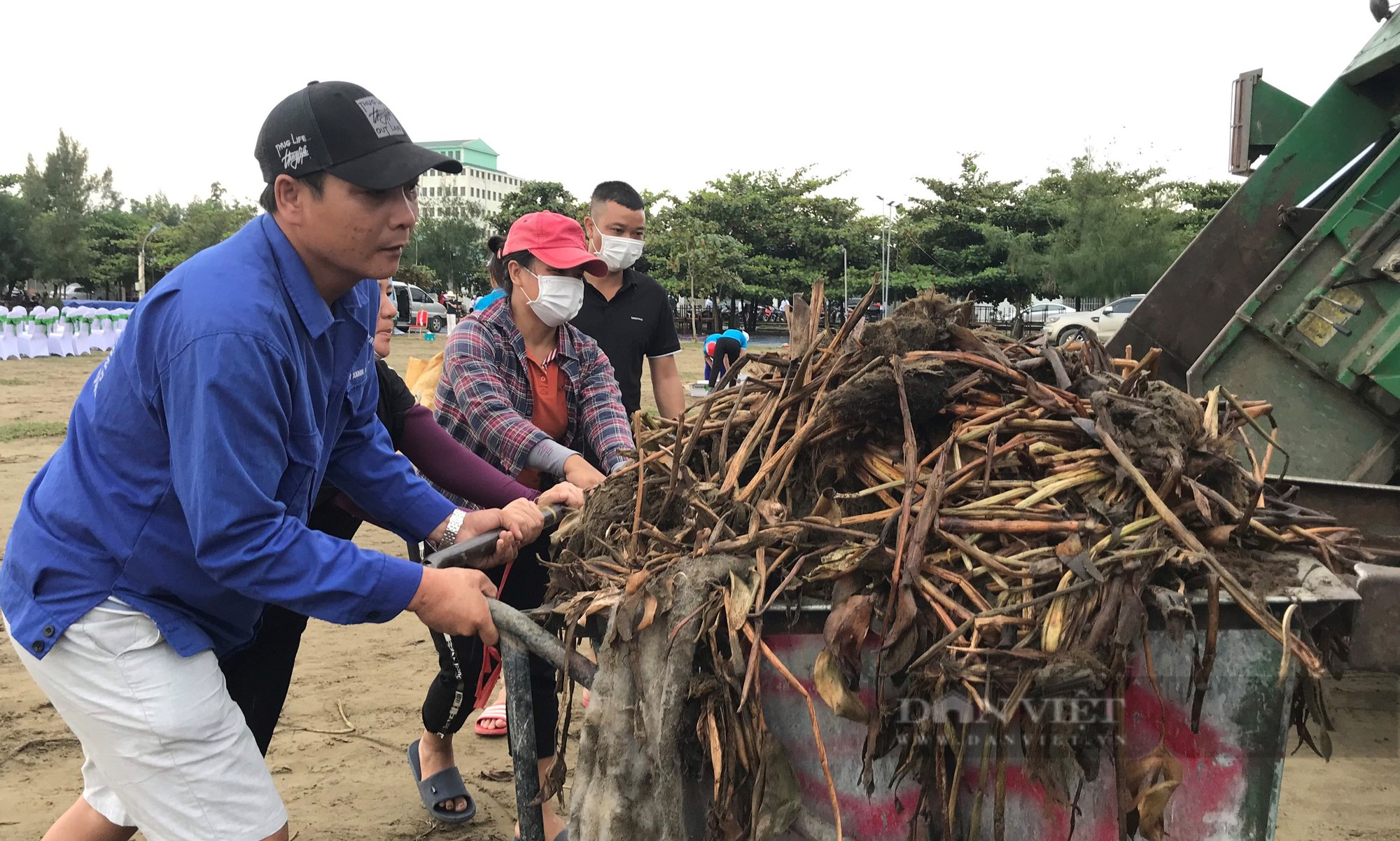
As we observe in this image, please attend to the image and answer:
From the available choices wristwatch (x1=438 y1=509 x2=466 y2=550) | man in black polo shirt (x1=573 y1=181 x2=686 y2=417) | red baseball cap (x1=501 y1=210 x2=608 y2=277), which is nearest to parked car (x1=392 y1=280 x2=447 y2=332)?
man in black polo shirt (x1=573 y1=181 x2=686 y2=417)

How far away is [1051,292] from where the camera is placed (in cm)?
3609

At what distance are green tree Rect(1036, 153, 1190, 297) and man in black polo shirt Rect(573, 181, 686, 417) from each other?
2942 cm

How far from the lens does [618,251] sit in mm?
4059

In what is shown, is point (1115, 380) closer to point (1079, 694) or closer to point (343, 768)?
point (1079, 694)

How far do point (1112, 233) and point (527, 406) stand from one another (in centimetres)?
3163

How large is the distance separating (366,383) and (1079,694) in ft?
5.35

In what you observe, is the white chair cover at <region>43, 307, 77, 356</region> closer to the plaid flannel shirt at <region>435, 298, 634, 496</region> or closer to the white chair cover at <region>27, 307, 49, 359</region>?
the white chair cover at <region>27, 307, 49, 359</region>

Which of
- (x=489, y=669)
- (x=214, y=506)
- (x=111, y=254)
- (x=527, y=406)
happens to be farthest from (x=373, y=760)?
(x=111, y=254)

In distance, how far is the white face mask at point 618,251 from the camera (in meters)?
4.06

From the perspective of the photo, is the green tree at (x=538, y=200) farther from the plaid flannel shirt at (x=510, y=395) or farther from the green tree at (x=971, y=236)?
the plaid flannel shirt at (x=510, y=395)

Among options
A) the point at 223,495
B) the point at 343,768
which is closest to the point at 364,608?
the point at 223,495

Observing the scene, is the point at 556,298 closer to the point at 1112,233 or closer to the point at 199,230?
the point at 1112,233

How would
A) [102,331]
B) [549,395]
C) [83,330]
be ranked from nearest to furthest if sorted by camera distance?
[549,395]
[83,330]
[102,331]

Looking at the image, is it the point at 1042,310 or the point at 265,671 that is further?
the point at 1042,310
